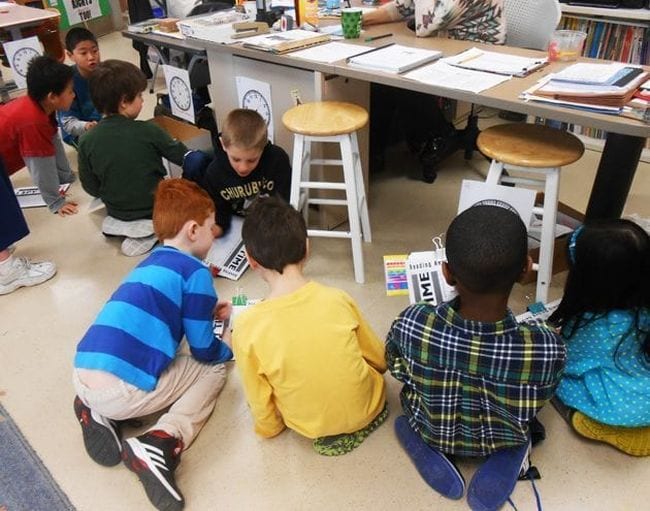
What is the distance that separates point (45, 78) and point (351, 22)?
141cm

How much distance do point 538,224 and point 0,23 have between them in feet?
11.3

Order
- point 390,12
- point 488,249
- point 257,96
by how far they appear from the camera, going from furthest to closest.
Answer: point 390,12
point 257,96
point 488,249

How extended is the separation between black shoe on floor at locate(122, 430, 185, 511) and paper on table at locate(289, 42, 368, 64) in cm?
140

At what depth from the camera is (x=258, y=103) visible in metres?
2.26

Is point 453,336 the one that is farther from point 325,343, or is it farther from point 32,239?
point 32,239

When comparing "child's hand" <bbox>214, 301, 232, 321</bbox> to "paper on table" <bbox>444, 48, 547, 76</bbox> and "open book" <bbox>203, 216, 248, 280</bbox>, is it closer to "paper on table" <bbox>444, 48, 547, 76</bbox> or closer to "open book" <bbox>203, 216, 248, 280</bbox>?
"open book" <bbox>203, 216, 248, 280</bbox>

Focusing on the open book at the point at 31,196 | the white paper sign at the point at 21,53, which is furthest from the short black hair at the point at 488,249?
the white paper sign at the point at 21,53

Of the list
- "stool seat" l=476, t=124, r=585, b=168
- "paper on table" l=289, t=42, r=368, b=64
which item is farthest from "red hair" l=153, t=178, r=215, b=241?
"stool seat" l=476, t=124, r=585, b=168

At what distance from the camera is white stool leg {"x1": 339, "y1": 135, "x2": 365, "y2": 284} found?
178cm

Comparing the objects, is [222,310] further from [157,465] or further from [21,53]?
[21,53]

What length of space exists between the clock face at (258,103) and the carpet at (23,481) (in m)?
1.52

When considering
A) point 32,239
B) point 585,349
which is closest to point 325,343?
point 585,349

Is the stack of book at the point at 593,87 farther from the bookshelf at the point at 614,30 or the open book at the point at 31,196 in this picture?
the open book at the point at 31,196

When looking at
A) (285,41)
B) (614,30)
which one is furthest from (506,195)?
(614,30)
